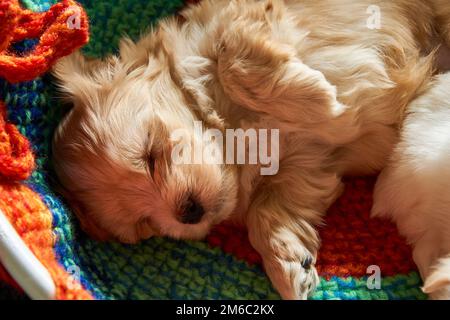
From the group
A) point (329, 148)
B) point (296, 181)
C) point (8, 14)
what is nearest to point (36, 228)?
point (8, 14)

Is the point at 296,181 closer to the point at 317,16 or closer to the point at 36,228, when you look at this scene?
the point at 317,16

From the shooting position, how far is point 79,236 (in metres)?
1.52

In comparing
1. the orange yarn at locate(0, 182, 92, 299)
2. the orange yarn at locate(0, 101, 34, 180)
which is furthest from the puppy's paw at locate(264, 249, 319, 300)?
the orange yarn at locate(0, 101, 34, 180)

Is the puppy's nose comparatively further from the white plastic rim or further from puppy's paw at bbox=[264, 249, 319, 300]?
the white plastic rim

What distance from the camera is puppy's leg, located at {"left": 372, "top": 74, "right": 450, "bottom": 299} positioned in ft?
4.92

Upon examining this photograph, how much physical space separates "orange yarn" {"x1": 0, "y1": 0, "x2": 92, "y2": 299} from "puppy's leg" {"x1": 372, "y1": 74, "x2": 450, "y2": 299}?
861 mm

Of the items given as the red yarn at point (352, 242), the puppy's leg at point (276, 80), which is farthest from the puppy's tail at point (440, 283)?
the puppy's leg at point (276, 80)

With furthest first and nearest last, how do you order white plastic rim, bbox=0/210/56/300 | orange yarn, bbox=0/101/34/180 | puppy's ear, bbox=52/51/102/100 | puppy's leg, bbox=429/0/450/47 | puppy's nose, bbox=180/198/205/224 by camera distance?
1. puppy's leg, bbox=429/0/450/47
2. puppy's ear, bbox=52/51/102/100
3. puppy's nose, bbox=180/198/205/224
4. orange yarn, bbox=0/101/34/180
5. white plastic rim, bbox=0/210/56/300

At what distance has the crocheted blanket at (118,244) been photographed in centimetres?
131

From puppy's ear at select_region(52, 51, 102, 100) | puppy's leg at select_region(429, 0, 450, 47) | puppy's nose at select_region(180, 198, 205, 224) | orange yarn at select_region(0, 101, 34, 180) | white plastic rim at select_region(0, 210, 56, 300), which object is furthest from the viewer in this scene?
puppy's leg at select_region(429, 0, 450, 47)

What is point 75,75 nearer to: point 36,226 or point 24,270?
point 36,226

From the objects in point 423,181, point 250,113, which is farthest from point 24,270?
point 423,181

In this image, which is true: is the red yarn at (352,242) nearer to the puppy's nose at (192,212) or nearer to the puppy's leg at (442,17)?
the puppy's nose at (192,212)

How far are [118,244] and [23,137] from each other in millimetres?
406
